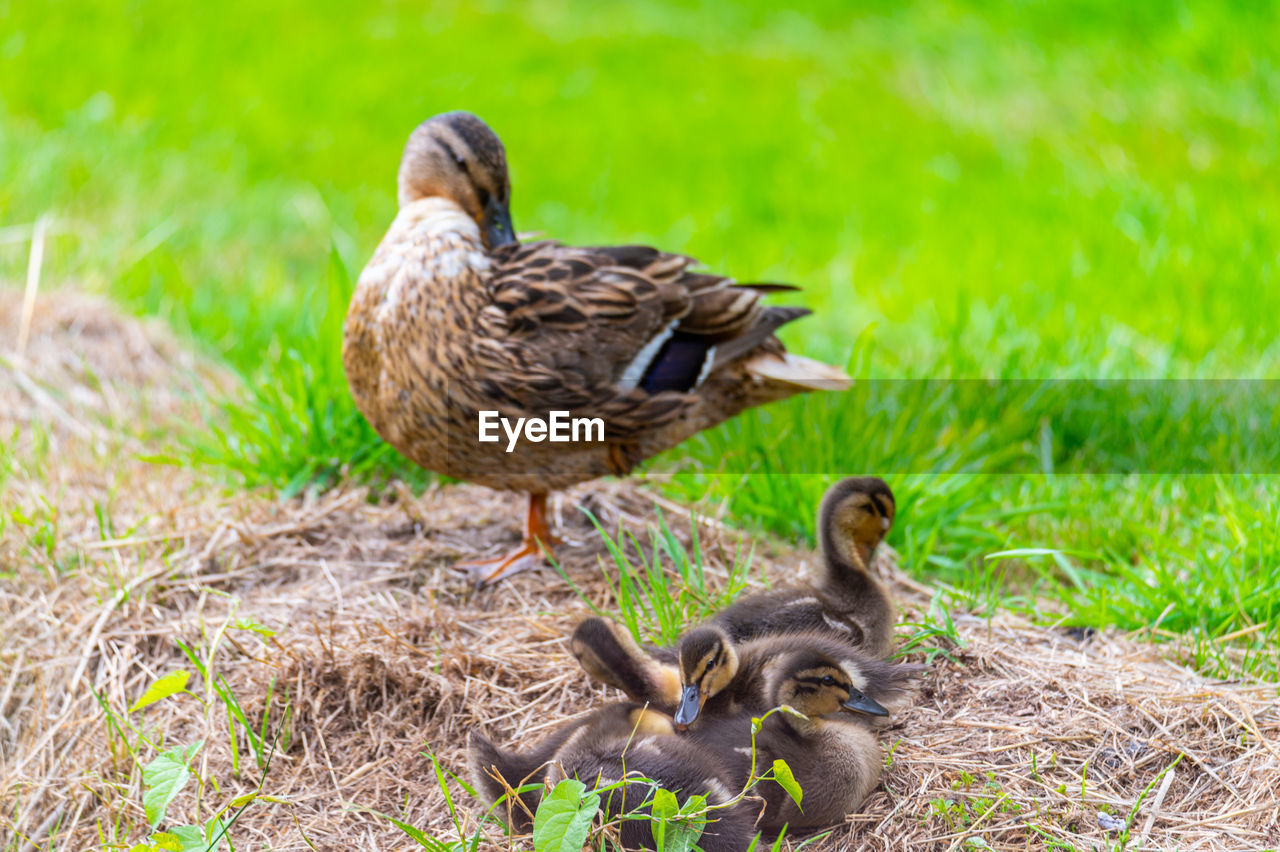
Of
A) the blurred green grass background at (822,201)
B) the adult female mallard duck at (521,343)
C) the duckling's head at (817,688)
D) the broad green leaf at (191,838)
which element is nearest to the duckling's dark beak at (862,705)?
the duckling's head at (817,688)

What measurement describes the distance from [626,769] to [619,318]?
171 cm

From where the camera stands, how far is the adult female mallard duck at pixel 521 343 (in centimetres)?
355

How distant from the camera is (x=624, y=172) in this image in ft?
29.9

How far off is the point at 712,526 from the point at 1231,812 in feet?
6.08

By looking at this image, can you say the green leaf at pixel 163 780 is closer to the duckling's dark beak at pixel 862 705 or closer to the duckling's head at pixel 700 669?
the duckling's head at pixel 700 669

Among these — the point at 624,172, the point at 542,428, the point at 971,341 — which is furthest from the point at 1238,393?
the point at 624,172

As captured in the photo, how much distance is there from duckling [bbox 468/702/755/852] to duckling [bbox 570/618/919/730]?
7cm

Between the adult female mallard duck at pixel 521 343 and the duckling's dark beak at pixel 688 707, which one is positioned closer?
the duckling's dark beak at pixel 688 707

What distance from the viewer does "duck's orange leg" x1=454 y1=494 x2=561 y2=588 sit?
146 inches

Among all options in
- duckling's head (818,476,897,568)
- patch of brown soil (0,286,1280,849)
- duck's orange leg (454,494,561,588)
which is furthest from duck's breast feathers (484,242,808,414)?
duckling's head (818,476,897,568)

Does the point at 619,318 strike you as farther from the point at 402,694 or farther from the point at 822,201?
the point at 822,201

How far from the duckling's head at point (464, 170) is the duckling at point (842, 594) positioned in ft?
5.08

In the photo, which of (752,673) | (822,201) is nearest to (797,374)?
(752,673)

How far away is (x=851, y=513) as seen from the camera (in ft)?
10.8
